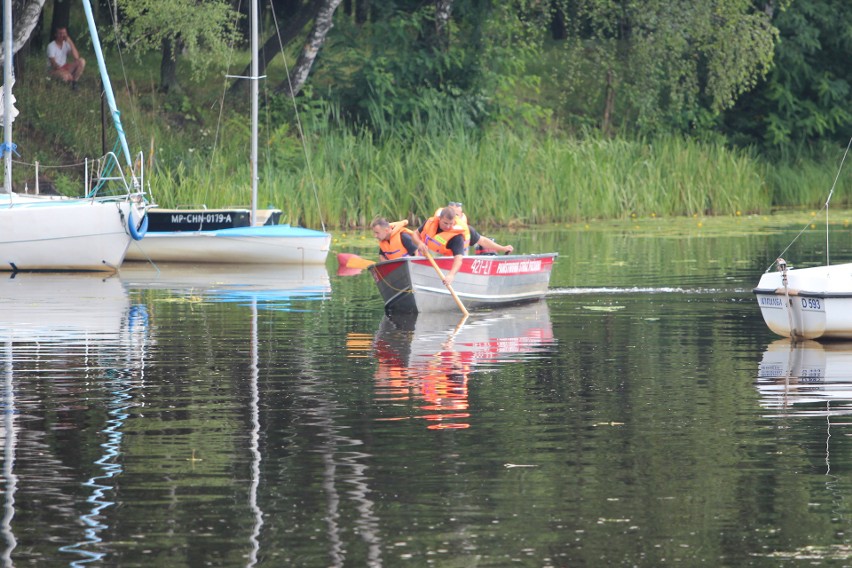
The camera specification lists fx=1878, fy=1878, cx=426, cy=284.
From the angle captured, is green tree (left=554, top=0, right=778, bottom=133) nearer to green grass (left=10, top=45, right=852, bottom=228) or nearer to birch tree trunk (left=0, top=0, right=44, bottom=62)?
green grass (left=10, top=45, right=852, bottom=228)

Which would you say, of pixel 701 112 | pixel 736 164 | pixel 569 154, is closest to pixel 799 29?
pixel 701 112

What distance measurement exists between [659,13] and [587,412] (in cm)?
3036

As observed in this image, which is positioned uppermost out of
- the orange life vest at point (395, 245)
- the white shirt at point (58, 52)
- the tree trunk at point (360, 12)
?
the tree trunk at point (360, 12)

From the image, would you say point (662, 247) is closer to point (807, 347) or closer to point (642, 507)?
point (807, 347)

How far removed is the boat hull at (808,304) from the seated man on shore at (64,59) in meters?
23.4

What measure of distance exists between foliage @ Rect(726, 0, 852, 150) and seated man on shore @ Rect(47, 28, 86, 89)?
17919 mm

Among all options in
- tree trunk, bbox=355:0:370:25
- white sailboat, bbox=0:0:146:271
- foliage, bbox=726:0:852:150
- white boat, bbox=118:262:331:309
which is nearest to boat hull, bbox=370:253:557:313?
white boat, bbox=118:262:331:309

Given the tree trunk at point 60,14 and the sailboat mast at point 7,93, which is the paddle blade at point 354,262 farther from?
the tree trunk at point 60,14

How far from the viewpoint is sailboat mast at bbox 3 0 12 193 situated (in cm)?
2828

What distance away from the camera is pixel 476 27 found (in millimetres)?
43312

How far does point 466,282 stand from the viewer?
21.7 m

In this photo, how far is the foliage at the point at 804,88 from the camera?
4747cm

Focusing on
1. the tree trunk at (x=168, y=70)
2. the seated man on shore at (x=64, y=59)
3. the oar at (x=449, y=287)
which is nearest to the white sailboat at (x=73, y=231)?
the oar at (x=449, y=287)

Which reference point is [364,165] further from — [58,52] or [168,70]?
[58,52]
